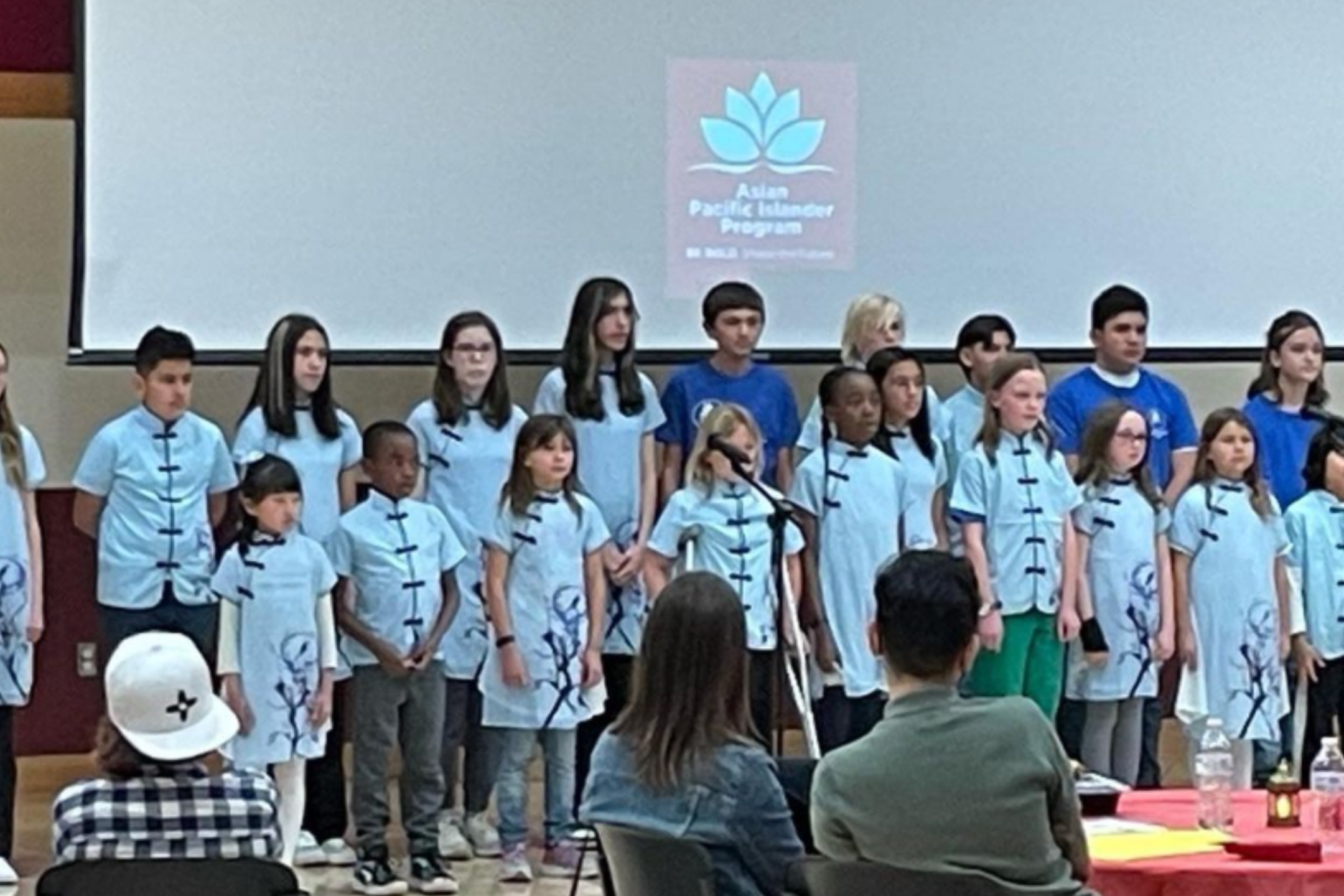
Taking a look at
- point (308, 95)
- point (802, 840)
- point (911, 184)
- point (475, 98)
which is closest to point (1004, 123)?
point (911, 184)

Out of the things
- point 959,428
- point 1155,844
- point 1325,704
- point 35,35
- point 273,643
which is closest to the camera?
point 1155,844

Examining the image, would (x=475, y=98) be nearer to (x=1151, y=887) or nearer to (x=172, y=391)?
(x=172, y=391)

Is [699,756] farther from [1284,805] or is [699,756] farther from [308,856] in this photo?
[308,856]

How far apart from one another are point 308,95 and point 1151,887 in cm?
430

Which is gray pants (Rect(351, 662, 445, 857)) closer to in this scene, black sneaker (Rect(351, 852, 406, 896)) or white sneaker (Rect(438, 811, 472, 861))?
black sneaker (Rect(351, 852, 406, 896))

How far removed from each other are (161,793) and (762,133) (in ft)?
15.0

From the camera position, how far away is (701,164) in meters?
7.44

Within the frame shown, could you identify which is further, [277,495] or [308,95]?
[308,95]

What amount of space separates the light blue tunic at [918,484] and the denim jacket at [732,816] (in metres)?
2.88

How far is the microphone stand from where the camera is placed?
465 cm

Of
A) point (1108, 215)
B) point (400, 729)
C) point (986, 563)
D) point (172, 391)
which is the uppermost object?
point (1108, 215)

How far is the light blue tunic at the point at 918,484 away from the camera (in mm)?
6441

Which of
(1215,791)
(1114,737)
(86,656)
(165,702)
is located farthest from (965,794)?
(86,656)

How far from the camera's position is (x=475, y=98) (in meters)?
7.26
